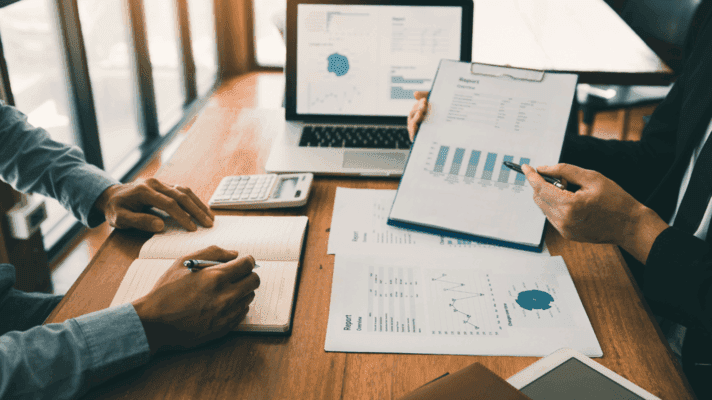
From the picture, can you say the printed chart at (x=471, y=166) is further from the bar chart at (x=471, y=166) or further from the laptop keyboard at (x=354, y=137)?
the laptop keyboard at (x=354, y=137)

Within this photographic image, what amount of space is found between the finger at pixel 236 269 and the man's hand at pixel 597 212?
1.52 feet

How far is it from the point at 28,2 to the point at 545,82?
1988 mm

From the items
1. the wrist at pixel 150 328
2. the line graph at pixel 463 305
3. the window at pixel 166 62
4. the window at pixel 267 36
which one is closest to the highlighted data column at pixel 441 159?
the line graph at pixel 463 305

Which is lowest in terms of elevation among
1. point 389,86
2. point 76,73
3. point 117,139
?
point 117,139

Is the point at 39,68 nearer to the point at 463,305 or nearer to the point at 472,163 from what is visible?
the point at 472,163

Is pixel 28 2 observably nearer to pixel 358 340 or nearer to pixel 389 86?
pixel 389 86

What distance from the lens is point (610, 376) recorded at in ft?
1.89

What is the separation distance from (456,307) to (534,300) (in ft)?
0.40

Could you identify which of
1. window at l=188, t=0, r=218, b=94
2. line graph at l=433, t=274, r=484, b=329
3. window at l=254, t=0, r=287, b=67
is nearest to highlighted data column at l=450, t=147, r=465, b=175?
line graph at l=433, t=274, r=484, b=329

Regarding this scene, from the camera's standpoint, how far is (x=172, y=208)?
90 cm

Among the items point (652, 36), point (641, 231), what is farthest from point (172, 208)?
point (652, 36)

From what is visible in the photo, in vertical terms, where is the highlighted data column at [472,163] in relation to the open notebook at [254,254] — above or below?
above

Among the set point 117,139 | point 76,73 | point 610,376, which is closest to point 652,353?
point 610,376

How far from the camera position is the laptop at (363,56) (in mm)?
1240
